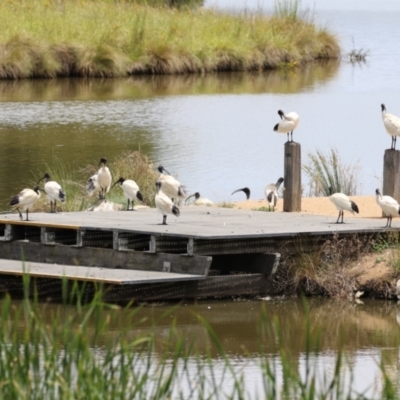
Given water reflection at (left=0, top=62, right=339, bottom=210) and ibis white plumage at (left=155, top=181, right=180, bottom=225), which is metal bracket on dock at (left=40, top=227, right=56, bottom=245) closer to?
ibis white plumage at (left=155, top=181, right=180, bottom=225)

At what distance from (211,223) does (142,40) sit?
957 inches

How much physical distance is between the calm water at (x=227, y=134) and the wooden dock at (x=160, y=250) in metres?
0.22

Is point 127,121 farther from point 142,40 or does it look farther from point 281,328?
point 281,328

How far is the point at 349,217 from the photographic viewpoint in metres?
12.2

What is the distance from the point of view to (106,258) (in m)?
11.0

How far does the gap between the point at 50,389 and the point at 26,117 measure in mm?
21161

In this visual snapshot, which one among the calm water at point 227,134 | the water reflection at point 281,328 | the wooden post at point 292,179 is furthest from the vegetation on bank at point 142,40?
the water reflection at point 281,328

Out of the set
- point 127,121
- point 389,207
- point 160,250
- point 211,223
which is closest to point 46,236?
point 160,250

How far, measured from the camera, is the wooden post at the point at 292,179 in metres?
12.8

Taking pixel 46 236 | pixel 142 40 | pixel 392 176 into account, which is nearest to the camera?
pixel 46 236

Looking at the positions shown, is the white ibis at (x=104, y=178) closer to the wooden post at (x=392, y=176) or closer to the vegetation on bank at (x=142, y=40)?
the wooden post at (x=392, y=176)

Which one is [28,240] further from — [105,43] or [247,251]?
[105,43]

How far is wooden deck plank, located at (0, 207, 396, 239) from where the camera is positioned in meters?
10.8

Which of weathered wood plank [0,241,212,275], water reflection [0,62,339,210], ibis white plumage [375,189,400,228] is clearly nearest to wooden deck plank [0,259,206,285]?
weathered wood plank [0,241,212,275]
